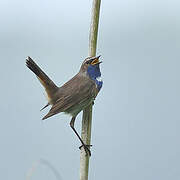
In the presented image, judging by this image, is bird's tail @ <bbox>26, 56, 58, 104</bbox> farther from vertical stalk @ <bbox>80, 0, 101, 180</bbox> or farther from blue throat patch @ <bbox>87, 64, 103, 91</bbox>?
vertical stalk @ <bbox>80, 0, 101, 180</bbox>

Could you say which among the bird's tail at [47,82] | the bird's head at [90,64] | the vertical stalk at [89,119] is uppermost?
the bird's head at [90,64]

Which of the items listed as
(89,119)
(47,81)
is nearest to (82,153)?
(89,119)

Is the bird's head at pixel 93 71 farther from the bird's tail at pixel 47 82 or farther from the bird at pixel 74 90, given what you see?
the bird's tail at pixel 47 82

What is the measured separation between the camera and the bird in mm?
2799

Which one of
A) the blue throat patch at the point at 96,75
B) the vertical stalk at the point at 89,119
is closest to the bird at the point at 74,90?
the blue throat patch at the point at 96,75

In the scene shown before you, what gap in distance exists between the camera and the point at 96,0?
2223 millimetres

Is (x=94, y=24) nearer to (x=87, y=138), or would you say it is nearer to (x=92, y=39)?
(x=92, y=39)

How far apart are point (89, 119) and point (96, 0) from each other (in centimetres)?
74

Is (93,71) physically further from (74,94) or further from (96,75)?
(74,94)

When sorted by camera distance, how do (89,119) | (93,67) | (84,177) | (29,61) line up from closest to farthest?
(84,177), (89,119), (29,61), (93,67)

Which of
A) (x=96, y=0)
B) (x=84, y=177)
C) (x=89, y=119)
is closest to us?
(x=84, y=177)

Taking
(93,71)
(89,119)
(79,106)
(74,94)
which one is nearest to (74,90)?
(74,94)

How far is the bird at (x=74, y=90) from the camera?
2799mm

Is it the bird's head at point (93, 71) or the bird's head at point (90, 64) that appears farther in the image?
the bird's head at point (93, 71)
